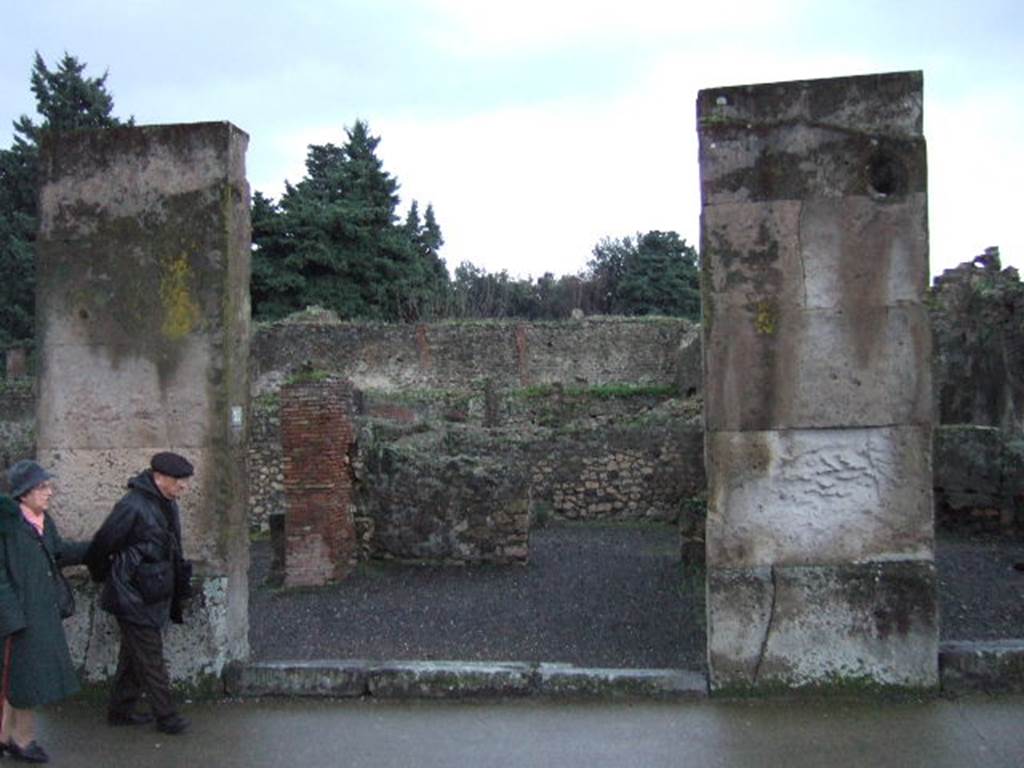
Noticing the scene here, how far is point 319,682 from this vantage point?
5.37m

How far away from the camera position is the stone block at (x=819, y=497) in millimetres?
5164

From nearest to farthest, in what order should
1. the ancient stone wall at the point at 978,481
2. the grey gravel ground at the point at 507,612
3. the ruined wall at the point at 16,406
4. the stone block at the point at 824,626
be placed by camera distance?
1. the stone block at the point at 824,626
2. the grey gravel ground at the point at 507,612
3. the ancient stone wall at the point at 978,481
4. the ruined wall at the point at 16,406

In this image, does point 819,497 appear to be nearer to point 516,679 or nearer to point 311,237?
point 516,679

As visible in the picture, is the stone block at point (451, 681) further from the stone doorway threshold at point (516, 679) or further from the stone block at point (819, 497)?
the stone block at point (819, 497)

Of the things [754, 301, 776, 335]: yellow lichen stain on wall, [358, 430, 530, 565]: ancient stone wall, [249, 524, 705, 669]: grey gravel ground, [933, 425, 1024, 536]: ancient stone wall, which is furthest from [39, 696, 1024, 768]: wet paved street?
[933, 425, 1024, 536]: ancient stone wall

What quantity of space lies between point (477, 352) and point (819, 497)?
24.6 meters

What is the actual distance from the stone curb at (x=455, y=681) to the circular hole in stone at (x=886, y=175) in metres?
2.74

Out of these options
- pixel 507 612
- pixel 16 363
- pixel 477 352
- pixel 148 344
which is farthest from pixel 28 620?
pixel 16 363

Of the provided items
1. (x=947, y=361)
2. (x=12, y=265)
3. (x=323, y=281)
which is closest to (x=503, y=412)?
(x=947, y=361)

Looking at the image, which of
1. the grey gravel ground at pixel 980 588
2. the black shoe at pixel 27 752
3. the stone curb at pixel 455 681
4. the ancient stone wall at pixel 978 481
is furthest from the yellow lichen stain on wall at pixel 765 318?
the ancient stone wall at pixel 978 481

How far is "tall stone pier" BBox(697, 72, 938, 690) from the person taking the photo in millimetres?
5137

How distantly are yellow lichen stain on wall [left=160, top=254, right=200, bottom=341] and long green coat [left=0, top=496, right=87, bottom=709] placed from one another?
4.48 ft

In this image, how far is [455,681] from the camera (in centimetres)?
531

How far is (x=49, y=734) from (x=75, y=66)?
35819 mm
